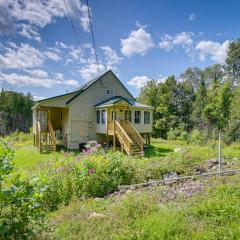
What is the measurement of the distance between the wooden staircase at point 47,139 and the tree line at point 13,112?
34.1m

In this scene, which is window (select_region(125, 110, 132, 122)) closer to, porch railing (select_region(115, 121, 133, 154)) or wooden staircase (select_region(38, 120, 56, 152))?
porch railing (select_region(115, 121, 133, 154))

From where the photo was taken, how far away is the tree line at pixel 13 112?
4825 cm

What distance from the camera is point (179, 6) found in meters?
9.87

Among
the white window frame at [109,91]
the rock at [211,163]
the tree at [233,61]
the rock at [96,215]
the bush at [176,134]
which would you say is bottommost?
the rock at [96,215]

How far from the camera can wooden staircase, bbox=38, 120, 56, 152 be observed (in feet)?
53.1

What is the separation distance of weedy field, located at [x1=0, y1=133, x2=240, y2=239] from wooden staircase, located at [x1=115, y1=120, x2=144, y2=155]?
6.90 m

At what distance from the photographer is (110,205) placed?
4.84 metres

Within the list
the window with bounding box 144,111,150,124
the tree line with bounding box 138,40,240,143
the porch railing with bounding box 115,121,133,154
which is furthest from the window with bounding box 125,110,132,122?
the tree line with bounding box 138,40,240,143

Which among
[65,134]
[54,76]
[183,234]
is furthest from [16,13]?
[65,134]

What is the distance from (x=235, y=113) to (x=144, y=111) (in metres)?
12.2

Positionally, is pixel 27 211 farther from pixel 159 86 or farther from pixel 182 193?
pixel 159 86

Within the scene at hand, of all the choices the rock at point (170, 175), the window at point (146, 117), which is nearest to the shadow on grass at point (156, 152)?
the window at point (146, 117)

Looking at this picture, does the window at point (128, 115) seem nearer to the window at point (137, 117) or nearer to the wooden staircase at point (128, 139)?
the window at point (137, 117)

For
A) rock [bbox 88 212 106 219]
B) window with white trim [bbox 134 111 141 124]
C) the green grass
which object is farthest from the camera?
window with white trim [bbox 134 111 141 124]
